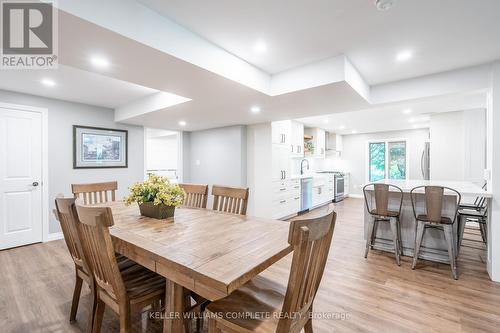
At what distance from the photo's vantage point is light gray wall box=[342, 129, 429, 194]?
711 centimetres

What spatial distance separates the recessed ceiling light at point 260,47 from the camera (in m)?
2.11

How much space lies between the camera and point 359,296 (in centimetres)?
216

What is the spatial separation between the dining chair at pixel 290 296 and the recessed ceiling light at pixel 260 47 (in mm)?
1689

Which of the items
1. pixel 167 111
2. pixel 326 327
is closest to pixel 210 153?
pixel 167 111

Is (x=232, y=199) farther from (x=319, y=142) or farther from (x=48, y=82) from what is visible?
(x=319, y=142)

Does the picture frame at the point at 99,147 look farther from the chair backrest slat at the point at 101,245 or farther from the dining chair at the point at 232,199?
the chair backrest slat at the point at 101,245

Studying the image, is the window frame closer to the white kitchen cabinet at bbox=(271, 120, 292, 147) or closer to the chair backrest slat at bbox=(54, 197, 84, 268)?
the white kitchen cabinet at bbox=(271, 120, 292, 147)

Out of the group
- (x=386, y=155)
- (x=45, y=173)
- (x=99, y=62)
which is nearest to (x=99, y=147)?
(x=45, y=173)

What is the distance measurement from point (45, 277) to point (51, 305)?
0.70 meters

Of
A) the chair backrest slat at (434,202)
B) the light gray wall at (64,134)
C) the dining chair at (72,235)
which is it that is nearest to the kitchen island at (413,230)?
the chair backrest slat at (434,202)

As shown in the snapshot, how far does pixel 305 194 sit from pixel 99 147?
4.61 m

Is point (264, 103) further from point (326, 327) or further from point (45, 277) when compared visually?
point (45, 277)

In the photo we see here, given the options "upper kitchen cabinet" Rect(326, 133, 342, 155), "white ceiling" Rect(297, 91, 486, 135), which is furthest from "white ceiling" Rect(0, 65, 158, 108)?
"upper kitchen cabinet" Rect(326, 133, 342, 155)
